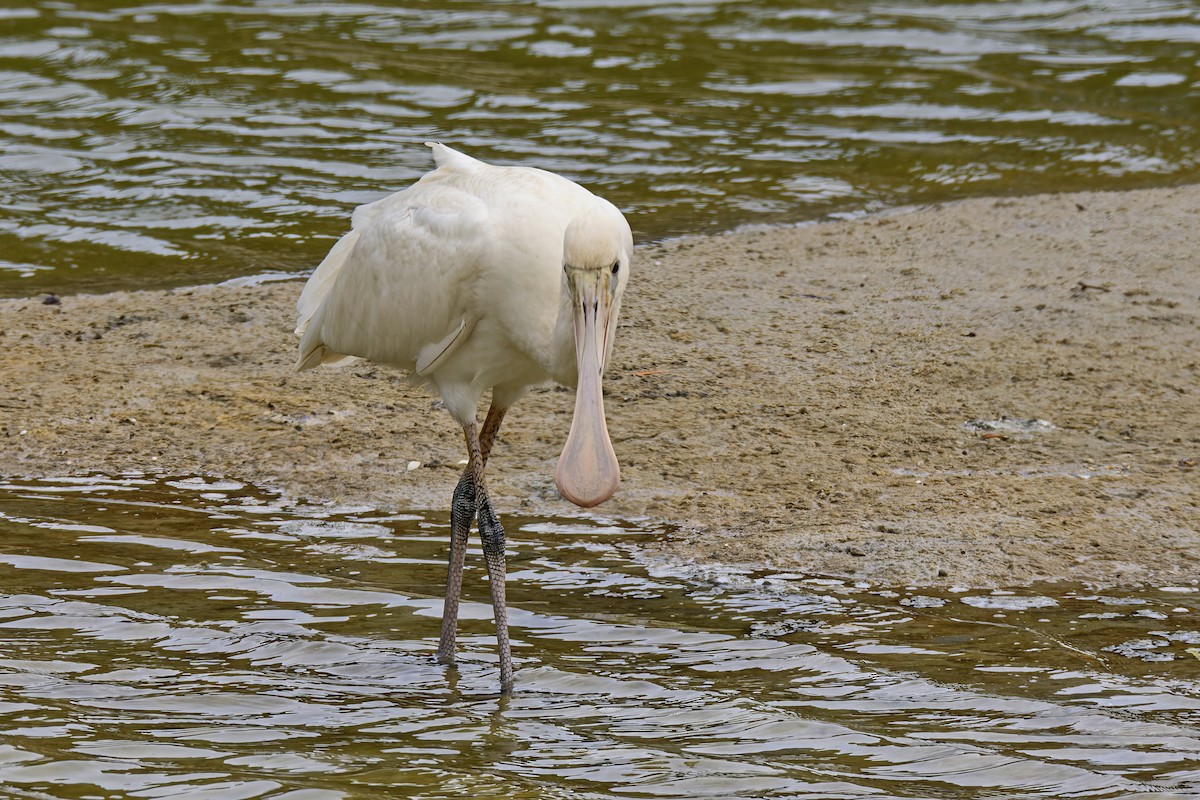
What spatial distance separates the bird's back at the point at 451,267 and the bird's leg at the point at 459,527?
0.32 m

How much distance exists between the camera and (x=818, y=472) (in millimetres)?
7477

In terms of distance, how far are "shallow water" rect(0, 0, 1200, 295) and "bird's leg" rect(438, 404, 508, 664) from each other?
15.4 ft

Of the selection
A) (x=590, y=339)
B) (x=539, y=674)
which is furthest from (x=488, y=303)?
(x=539, y=674)

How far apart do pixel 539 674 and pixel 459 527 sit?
92 centimetres

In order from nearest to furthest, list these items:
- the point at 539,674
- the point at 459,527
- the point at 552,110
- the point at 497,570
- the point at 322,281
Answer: the point at 539,674 → the point at 497,570 → the point at 459,527 → the point at 322,281 → the point at 552,110

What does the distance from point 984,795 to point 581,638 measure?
1.72 meters

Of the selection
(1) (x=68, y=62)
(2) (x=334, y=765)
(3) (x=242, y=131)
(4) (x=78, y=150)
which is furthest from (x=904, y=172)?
(2) (x=334, y=765)

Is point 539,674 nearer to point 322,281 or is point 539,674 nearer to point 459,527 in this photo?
point 459,527

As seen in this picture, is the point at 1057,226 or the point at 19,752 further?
the point at 1057,226

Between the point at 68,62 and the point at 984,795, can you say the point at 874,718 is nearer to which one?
the point at 984,795

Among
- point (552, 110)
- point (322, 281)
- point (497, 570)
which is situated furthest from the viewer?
point (552, 110)

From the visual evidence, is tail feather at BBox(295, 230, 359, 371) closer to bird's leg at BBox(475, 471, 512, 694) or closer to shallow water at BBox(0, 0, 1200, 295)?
bird's leg at BBox(475, 471, 512, 694)

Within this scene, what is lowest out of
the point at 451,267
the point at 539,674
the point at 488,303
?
the point at 539,674

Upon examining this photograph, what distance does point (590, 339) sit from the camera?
568cm
